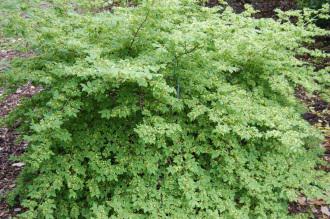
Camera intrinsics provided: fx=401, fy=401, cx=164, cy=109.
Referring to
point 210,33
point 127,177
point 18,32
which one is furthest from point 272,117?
point 18,32

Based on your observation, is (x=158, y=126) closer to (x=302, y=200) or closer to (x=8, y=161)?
(x=302, y=200)

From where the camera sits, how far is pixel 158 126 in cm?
286

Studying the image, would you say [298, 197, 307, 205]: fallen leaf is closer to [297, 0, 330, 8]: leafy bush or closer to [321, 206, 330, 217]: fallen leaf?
[321, 206, 330, 217]: fallen leaf

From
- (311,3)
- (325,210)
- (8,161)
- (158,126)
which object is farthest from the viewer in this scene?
(311,3)

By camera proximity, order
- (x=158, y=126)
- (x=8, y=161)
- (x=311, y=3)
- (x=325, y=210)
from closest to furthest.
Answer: (x=158, y=126) < (x=325, y=210) < (x=8, y=161) < (x=311, y=3)

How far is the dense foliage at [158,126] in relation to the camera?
2.92 m

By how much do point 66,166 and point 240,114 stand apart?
1.36 m

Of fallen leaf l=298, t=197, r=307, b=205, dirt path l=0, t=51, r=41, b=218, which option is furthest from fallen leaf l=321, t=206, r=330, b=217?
dirt path l=0, t=51, r=41, b=218

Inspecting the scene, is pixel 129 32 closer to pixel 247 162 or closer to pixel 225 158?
pixel 225 158

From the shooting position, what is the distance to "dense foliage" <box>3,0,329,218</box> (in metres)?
2.92

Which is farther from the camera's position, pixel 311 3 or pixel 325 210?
pixel 311 3

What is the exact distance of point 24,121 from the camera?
150 inches

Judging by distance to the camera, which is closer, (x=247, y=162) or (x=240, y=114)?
(x=240, y=114)

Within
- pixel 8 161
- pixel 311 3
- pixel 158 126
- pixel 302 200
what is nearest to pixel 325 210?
pixel 302 200
